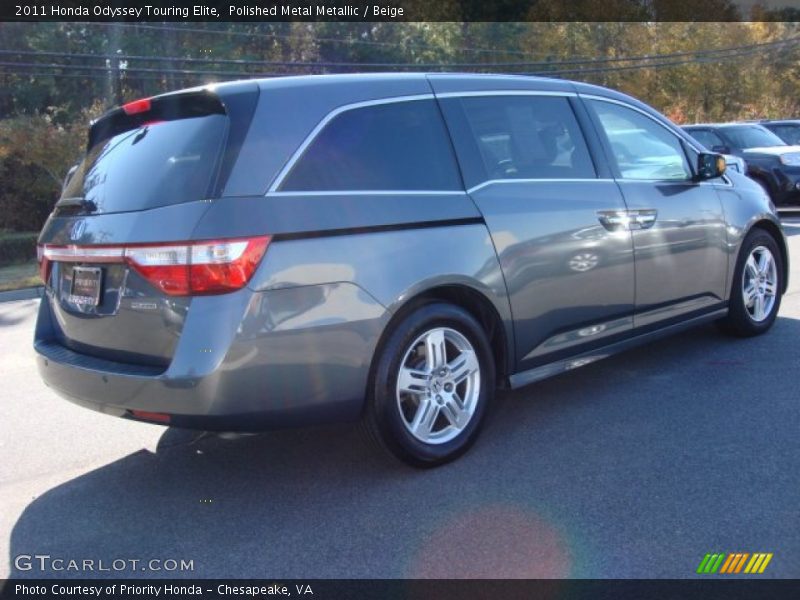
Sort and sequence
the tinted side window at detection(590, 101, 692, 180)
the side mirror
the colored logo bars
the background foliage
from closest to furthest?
1. the colored logo bars
2. the tinted side window at detection(590, 101, 692, 180)
3. the side mirror
4. the background foliage

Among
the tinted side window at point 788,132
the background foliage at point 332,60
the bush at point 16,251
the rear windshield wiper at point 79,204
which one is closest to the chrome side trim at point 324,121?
the rear windshield wiper at point 79,204

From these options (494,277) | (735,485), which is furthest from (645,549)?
(494,277)

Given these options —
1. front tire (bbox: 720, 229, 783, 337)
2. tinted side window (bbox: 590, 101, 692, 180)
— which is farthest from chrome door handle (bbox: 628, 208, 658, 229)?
front tire (bbox: 720, 229, 783, 337)

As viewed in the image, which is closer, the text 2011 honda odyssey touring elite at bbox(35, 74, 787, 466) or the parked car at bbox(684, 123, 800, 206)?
the text 2011 honda odyssey touring elite at bbox(35, 74, 787, 466)

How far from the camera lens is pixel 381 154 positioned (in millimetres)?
3887

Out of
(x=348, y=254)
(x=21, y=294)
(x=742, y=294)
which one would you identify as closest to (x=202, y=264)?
(x=348, y=254)

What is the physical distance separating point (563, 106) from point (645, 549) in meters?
2.75

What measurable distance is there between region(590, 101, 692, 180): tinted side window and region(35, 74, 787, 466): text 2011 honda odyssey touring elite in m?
0.04

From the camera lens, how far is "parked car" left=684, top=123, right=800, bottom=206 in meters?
14.1

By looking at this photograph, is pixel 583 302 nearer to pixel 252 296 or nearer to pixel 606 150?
pixel 606 150

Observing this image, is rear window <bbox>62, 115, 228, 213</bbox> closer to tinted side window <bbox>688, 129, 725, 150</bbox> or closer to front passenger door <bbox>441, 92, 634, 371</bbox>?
front passenger door <bbox>441, 92, 634, 371</bbox>

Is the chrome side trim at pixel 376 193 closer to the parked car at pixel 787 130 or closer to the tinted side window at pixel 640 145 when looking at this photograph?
the tinted side window at pixel 640 145

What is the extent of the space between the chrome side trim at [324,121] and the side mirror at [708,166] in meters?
2.30
